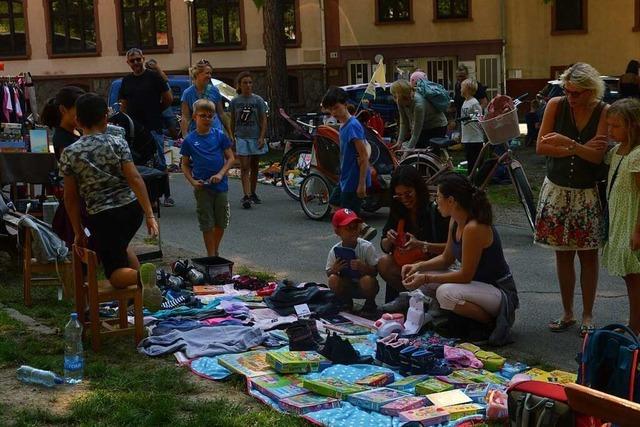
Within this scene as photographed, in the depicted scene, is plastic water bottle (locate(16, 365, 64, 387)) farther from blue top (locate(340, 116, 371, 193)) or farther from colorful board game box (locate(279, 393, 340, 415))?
blue top (locate(340, 116, 371, 193))

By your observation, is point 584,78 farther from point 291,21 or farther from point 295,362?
point 291,21

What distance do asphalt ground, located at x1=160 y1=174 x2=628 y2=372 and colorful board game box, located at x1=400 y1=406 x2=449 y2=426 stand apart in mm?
1337

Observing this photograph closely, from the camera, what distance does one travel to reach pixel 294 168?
14281 mm

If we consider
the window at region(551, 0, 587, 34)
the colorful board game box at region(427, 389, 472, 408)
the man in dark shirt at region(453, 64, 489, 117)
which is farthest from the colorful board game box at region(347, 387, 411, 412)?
the window at region(551, 0, 587, 34)


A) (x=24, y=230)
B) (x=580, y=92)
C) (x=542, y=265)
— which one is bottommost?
(x=542, y=265)

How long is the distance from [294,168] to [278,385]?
8.82 m

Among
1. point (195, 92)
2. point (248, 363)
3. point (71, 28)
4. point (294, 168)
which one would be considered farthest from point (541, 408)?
point (71, 28)

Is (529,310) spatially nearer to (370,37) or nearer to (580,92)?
(580,92)

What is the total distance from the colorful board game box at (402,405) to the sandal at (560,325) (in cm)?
199

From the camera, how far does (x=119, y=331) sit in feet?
22.0

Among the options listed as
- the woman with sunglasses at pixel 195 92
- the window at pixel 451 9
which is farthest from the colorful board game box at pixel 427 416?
the window at pixel 451 9

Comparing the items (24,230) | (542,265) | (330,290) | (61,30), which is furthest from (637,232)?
(61,30)

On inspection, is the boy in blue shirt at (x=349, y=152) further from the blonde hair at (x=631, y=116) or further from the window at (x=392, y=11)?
the window at (x=392, y=11)

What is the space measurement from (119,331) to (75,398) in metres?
Answer: 1.17
